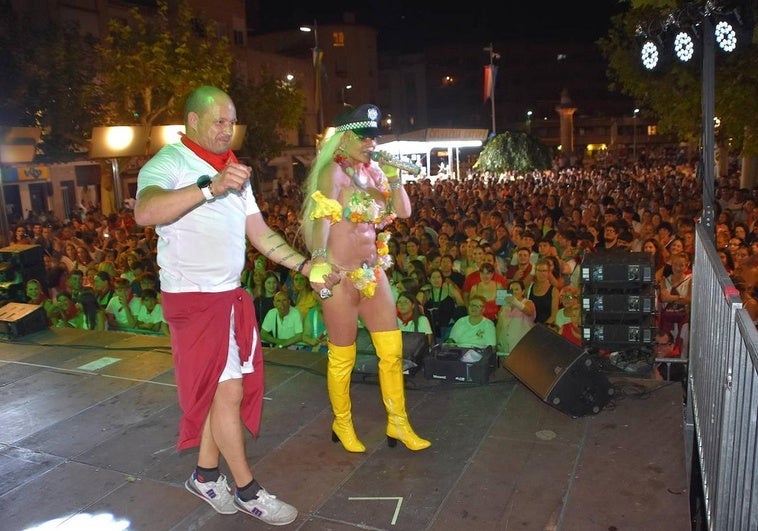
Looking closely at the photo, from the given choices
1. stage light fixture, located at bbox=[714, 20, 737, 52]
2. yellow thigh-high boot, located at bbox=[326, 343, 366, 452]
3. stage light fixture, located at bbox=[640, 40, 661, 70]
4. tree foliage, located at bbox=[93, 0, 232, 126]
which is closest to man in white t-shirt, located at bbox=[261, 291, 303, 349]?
yellow thigh-high boot, located at bbox=[326, 343, 366, 452]

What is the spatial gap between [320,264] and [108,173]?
19.2 meters

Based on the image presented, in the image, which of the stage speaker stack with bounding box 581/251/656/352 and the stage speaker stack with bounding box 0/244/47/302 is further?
the stage speaker stack with bounding box 0/244/47/302

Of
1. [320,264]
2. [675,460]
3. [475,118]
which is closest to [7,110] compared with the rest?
[320,264]

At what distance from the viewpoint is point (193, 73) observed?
65.1ft

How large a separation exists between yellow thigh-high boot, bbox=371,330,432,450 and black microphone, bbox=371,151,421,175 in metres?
0.97

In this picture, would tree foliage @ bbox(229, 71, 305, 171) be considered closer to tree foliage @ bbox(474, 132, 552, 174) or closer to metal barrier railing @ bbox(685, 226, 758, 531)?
tree foliage @ bbox(474, 132, 552, 174)

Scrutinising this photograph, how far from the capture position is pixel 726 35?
254 inches

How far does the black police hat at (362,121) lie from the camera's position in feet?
12.2

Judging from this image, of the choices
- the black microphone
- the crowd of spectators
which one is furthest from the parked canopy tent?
the black microphone

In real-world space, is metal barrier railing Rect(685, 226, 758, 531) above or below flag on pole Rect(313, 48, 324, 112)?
below

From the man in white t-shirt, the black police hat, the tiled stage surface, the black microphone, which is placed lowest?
the tiled stage surface

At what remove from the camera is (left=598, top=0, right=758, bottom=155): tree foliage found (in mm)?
12219

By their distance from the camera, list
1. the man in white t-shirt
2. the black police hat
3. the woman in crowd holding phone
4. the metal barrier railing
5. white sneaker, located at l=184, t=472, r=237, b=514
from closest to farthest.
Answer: the metal barrier railing
white sneaker, located at l=184, t=472, r=237, b=514
the black police hat
the woman in crowd holding phone
the man in white t-shirt

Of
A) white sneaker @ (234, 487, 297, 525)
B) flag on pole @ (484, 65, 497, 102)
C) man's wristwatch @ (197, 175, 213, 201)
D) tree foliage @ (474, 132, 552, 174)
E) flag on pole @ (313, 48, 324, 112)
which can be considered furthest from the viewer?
flag on pole @ (484, 65, 497, 102)
